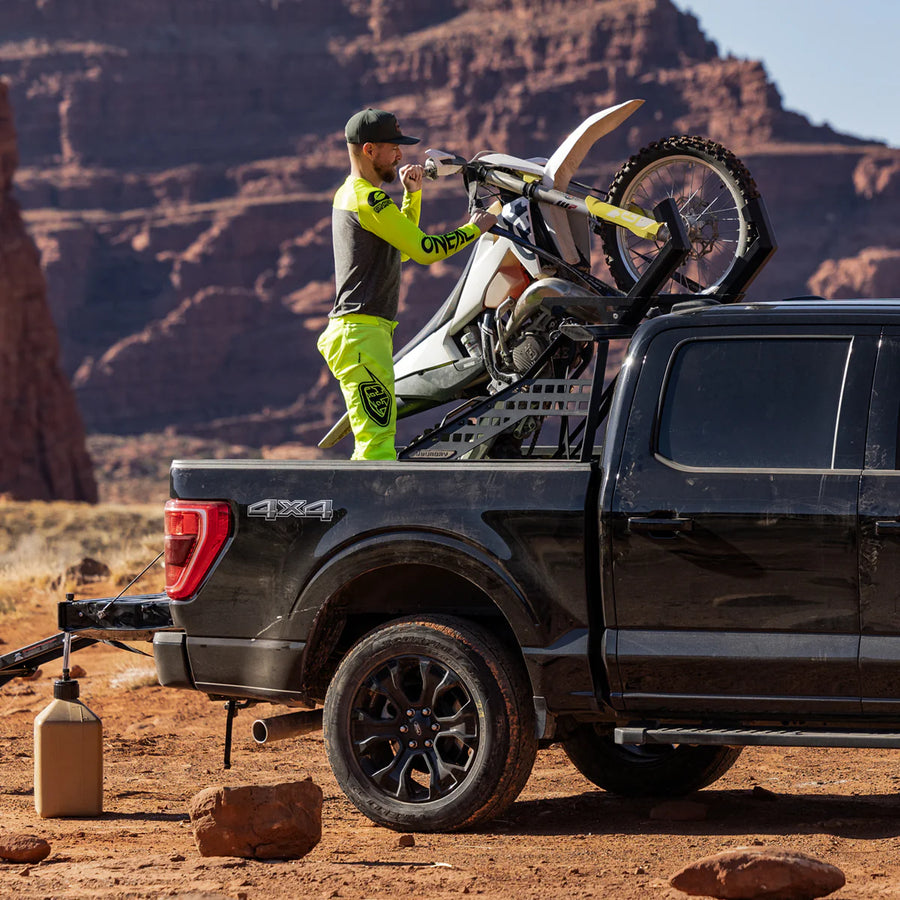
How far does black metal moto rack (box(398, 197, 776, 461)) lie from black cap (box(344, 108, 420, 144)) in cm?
128

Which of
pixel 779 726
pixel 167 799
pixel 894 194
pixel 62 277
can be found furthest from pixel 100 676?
pixel 894 194

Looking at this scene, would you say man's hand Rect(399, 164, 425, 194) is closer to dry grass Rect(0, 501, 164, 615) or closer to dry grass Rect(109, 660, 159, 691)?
dry grass Rect(109, 660, 159, 691)

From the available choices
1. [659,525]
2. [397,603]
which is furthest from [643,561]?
[397,603]

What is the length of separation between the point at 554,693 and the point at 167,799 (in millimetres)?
2336

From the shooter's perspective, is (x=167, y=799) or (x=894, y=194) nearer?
(x=167, y=799)

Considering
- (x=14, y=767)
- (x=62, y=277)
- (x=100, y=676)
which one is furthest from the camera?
(x=62, y=277)

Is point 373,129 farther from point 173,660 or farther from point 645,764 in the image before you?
point 645,764

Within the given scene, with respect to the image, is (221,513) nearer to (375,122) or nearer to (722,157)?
(375,122)

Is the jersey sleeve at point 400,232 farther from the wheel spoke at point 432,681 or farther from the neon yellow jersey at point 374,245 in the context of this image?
the wheel spoke at point 432,681

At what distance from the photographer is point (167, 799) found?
746 cm

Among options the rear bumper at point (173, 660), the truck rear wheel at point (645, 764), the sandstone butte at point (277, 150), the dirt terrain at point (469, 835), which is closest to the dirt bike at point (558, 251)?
the rear bumper at point (173, 660)

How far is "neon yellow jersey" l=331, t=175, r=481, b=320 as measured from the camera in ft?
23.8

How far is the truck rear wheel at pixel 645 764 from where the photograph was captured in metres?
7.25

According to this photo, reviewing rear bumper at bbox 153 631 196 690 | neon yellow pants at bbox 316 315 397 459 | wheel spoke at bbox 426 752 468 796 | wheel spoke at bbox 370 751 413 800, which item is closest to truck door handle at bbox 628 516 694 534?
wheel spoke at bbox 426 752 468 796
